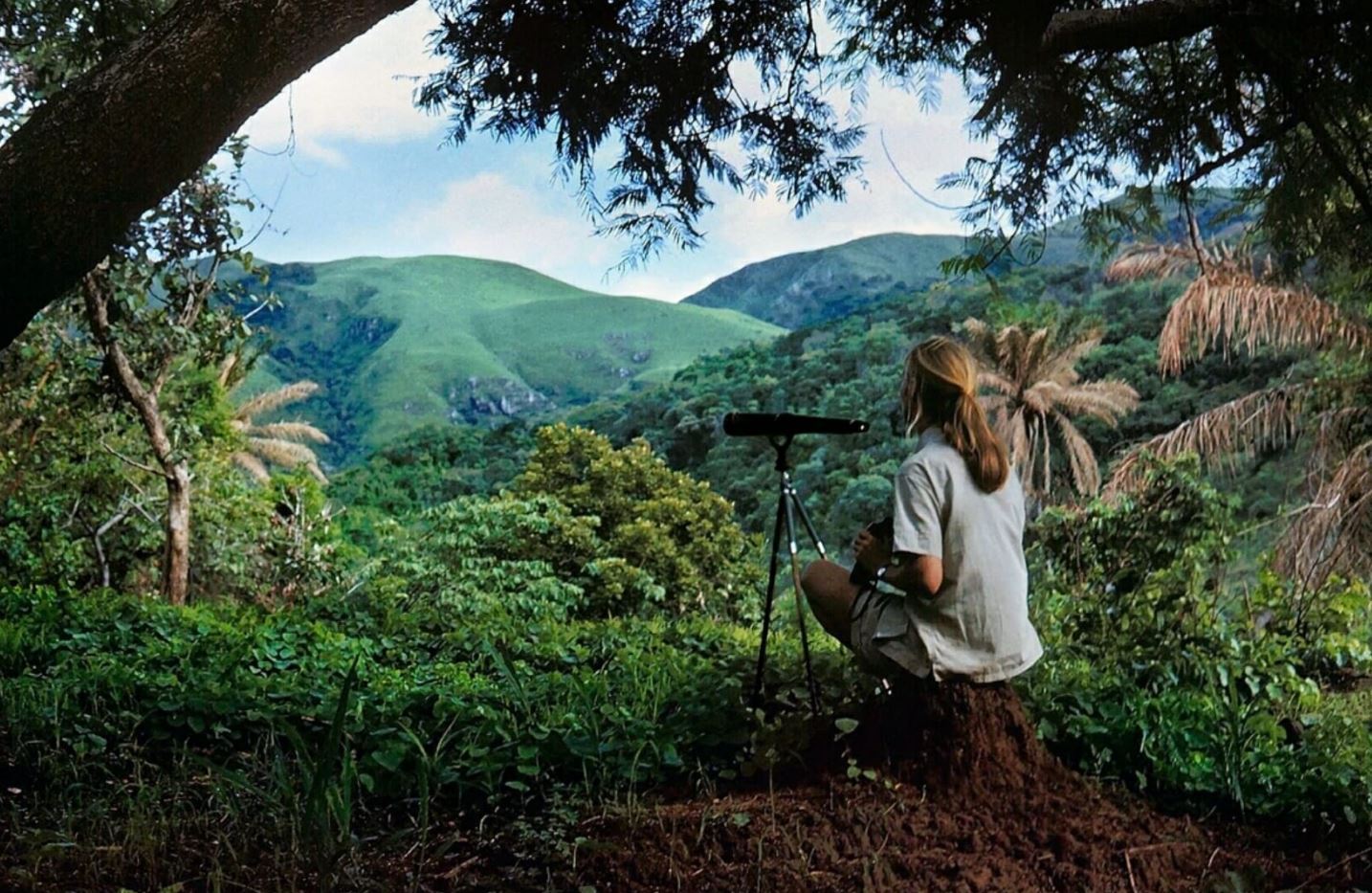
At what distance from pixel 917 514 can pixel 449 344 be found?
102 feet

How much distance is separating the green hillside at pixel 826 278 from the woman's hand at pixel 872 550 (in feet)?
97.8

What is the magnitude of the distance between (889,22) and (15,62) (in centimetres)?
448

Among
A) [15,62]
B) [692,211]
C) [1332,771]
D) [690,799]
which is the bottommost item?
[1332,771]

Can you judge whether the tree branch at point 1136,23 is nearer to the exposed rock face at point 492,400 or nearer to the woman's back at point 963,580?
the woman's back at point 963,580

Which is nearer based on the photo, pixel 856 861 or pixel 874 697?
pixel 856 861

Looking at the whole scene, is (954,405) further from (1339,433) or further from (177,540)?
(1339,433)

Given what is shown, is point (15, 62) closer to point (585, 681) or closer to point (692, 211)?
point (692, 211)

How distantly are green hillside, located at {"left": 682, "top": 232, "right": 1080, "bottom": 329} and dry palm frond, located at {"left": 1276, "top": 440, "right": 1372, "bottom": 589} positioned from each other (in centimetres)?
2445

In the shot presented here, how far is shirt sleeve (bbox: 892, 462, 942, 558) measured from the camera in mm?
2535

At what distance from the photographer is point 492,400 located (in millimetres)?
30594

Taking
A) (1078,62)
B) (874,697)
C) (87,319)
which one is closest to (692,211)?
(1078,62)

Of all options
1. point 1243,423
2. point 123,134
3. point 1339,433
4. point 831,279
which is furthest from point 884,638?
point 831,279

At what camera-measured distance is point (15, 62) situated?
593 cm

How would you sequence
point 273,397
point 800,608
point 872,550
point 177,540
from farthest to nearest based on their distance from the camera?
1. point 273,397
2. point 177,540
3. point 800,608
4. point 872,550
